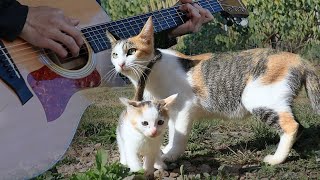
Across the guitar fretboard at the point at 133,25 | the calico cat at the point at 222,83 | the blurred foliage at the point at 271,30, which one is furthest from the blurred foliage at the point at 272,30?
the calico cat at the point at 222,83

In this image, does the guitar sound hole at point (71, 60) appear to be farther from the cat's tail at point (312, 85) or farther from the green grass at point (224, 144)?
the cat's tail at point (312, 85)

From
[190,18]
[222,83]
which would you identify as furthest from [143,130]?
[190,18]

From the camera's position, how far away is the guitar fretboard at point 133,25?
2.29 meters

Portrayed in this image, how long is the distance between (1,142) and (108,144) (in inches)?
27.2

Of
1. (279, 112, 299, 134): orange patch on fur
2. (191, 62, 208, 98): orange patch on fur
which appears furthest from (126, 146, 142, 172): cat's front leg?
(279, 112, 299, 134): orange patch on fur

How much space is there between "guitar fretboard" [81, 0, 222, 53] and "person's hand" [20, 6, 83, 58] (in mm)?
127

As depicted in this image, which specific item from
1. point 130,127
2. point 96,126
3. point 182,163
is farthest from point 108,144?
point 130,127

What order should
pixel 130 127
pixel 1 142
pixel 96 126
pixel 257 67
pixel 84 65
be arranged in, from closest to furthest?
1. pixel 1 142
2. pixel 130 127
3. pixel 84 65
4. pixel 257 67
5. pixel 96 126

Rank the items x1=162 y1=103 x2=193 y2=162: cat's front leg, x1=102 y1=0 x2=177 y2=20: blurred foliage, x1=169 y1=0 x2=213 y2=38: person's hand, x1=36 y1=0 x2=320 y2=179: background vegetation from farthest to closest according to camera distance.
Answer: x1=102 y1=0 x2=177 y2=20: blurred foliage < x1=169 y1=0 x2=213 y2=38: person's hand < x1=162 y1=103 x2=193 y2=162: cat's front leg < x1=36 y1=0 x2=320 y2=179: background vegetation

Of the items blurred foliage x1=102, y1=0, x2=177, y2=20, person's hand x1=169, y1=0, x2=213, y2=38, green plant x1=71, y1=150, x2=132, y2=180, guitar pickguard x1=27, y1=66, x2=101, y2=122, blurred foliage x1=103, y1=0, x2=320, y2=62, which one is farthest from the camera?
blurred foliage x1=103, y1=0, x2=320, y2=62

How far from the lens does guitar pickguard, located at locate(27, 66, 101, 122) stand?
6.79 feet

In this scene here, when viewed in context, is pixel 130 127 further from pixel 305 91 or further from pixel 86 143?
pixel 305 91

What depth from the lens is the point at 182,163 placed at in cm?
241

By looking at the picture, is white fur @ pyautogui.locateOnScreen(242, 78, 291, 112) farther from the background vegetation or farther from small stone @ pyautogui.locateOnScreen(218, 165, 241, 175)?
small stone @ pyautogui.locateOnScreen(218, 165, 241, 175)
